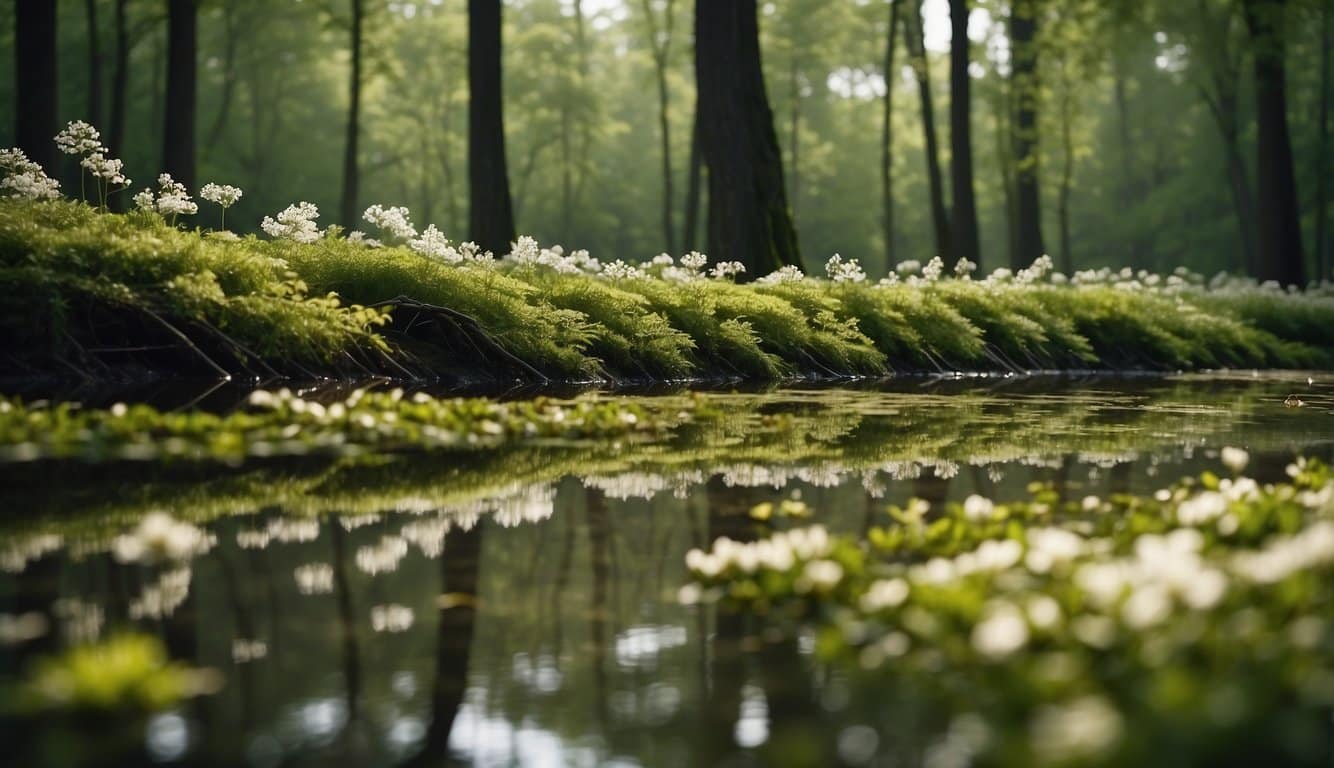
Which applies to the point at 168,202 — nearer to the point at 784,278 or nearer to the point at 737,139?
the point at 784,278

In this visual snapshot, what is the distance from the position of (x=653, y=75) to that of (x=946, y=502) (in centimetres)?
3564

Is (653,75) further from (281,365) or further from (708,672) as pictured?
(708,672)

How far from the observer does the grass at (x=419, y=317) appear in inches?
318

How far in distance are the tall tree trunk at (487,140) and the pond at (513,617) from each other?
10.1 m

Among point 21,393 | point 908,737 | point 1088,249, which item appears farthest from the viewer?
point 1088,249

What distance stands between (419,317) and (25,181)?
2.65m

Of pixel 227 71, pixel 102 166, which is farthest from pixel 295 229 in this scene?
pixel 227 71

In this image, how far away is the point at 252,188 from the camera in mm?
46594


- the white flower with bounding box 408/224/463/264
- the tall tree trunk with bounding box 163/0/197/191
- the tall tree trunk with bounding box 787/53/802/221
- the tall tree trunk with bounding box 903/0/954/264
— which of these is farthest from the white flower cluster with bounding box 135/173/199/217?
the tall tree trunk with bounding box 787/53/802/221

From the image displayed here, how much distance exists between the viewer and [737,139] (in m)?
15.0

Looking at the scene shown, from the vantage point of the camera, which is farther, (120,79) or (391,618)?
(120,79)

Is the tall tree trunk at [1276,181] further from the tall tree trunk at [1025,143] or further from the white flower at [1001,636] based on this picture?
the white flower at [1001,636]

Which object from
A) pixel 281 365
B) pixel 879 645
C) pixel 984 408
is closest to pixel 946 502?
pixel 879 645

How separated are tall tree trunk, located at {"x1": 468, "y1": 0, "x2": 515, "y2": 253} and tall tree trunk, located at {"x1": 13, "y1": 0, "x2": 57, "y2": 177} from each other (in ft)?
15.6
